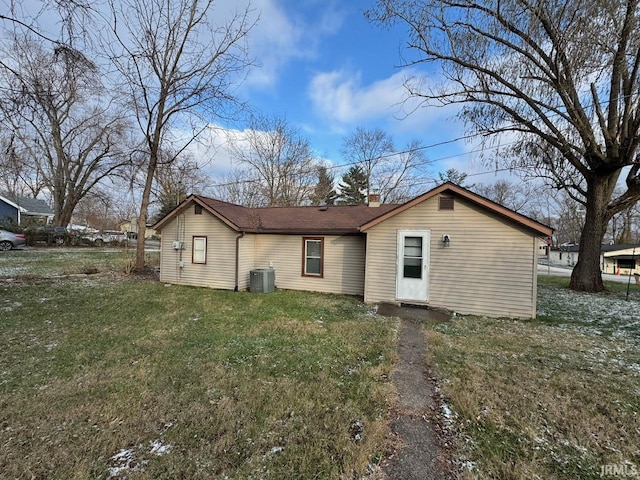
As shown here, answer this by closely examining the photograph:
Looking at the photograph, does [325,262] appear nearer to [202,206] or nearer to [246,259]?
[246,259]

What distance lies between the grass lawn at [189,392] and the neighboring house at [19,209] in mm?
26300

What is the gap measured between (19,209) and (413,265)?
115 feet

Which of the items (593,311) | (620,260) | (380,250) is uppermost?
(380,250)

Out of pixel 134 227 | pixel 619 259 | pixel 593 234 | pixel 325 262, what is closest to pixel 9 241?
pixel 134 227

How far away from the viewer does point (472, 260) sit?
771 centimetres

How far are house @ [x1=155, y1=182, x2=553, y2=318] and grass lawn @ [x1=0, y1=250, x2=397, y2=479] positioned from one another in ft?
7.00

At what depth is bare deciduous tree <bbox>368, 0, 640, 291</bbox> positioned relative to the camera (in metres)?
7.68

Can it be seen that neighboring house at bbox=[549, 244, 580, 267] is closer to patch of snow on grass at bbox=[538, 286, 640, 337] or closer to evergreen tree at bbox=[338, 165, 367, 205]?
evergreen tree at bbox=[338, 165, 367, 205]

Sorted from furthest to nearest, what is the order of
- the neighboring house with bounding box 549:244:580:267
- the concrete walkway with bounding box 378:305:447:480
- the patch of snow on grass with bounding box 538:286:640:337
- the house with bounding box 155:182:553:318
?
the neighboring house with bounding box 549:244:580:267 → the house with bounding box 155:182:553:318 → the patch of snow on grass with bounding box 538:286:640:337 → the concrete walkway with bounding box 378:305:447:480

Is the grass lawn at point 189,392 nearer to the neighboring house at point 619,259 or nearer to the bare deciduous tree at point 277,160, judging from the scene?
the bare deciduous tree at point 277,160

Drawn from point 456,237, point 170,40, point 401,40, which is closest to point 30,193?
point 170,40

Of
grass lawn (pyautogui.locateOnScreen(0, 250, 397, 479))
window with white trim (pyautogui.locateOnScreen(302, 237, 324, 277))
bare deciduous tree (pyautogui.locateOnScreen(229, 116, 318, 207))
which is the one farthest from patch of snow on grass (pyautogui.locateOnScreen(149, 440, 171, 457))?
bare deciduous tree (pyautogui.locateOnScreen(229, 116, 318, 207))

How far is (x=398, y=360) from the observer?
4664 mm

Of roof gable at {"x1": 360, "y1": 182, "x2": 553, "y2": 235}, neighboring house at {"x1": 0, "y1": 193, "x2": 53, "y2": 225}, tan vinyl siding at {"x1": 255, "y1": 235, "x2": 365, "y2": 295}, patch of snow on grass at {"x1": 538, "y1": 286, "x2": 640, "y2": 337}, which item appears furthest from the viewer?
neighboring house at {"x1": 0, "y1": 193, "x2": 53, "y2": 225}
